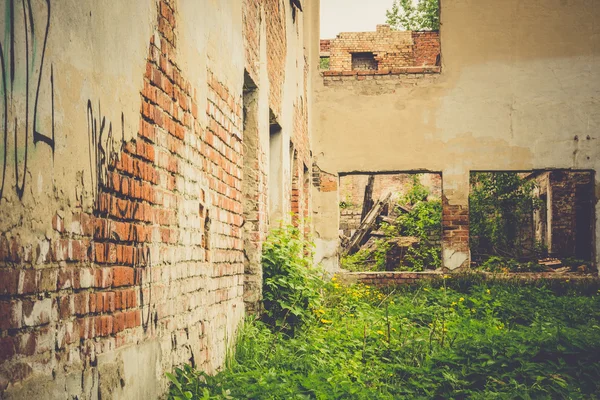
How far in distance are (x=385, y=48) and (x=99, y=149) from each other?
2047cm

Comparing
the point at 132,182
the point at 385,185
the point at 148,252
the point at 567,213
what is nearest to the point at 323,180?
the point at 567,213

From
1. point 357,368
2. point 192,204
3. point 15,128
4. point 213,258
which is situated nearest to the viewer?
point 15,128

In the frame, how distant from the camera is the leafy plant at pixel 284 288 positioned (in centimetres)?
547

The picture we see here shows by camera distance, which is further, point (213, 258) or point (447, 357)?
point (447, 357)

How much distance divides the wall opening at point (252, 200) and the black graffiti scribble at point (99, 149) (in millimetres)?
2996

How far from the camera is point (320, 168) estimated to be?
11625 mm

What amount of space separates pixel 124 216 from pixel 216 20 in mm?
1954

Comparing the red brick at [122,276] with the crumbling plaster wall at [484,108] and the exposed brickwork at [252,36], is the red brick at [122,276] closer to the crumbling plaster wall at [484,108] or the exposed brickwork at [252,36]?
the exposed brickwork at [252,36]

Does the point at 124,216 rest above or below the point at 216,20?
below

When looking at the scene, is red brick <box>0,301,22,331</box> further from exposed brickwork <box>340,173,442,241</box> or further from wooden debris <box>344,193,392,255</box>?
exposed brickwork <box>340,173,442,241</box>

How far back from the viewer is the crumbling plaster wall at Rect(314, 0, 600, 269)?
11156mm

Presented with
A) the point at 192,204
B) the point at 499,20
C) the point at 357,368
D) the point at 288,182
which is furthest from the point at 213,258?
the point at 499,20

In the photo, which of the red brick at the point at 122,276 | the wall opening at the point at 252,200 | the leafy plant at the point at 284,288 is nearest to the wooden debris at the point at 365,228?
the leafy plant at the point at 284,288

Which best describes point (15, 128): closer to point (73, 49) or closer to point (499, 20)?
point (73, 49)
